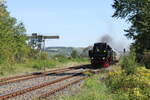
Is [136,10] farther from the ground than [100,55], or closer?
farther from the ground

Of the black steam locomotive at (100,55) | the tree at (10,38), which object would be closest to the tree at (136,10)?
the black steam locomotive at (100,55)

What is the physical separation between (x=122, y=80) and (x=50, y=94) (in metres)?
3.31

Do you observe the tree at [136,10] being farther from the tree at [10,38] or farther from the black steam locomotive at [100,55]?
the tree at [10,38]

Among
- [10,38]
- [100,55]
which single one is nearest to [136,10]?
[100,55]

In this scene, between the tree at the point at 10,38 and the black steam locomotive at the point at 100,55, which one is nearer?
the tree at the point at 10,38

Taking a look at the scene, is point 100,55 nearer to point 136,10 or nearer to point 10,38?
point 136,10

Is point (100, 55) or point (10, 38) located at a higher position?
point (10, 38)

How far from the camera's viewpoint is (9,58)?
115ft

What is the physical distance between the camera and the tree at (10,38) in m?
33.3

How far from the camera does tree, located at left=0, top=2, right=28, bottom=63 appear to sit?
3331 centimetres

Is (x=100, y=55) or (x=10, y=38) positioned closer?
(x=10, y=38)

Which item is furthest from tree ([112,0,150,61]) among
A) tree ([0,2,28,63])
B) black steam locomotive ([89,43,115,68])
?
tree ([0,2,28,63])

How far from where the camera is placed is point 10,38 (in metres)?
36.0

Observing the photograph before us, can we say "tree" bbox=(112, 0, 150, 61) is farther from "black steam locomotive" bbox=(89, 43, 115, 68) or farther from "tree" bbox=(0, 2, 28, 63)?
"tree" bbox=(0, 2, 28, 63)
